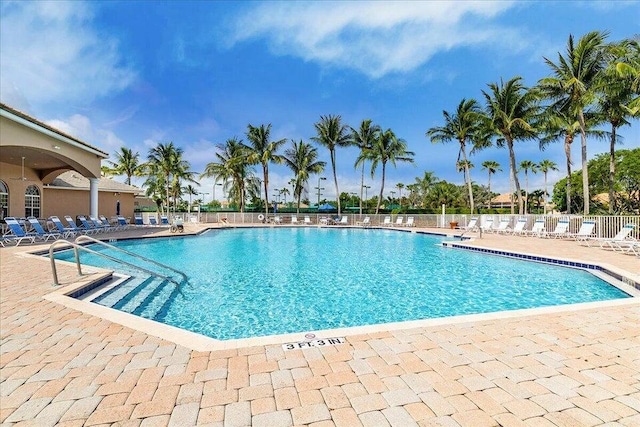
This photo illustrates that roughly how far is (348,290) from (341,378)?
4.21m

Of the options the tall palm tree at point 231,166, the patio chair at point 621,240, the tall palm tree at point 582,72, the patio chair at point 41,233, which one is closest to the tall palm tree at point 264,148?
the tall palm tree at point 231,166

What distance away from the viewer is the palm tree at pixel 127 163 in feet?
121

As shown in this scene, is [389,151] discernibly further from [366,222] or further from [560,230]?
[560,230]

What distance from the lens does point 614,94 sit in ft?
52.9

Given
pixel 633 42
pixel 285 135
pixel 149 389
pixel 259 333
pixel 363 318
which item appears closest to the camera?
pixel 149 389

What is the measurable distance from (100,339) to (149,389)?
1.34 metres

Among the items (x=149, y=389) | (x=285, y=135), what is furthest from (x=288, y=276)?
(x=285, y=135)

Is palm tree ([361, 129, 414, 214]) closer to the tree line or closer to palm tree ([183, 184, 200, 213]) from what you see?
the tree line

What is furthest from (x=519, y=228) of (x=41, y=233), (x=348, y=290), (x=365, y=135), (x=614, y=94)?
(x=41, y=233)

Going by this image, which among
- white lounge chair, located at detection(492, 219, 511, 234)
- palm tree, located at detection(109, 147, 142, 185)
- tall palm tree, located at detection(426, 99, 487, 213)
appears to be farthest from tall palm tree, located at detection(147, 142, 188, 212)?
white lounge chair, located at detection(492, 219, 511, 234)

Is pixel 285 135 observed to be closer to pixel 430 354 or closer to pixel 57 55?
pixel 57 55

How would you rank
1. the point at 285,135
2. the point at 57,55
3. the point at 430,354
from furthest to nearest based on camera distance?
the point at 285,135 → the point at 57,55 → the point at 430,354

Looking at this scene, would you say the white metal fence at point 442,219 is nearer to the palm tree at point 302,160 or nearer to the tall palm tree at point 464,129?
the tall palm tree at point 464,129

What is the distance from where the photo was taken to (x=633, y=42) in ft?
51.0
